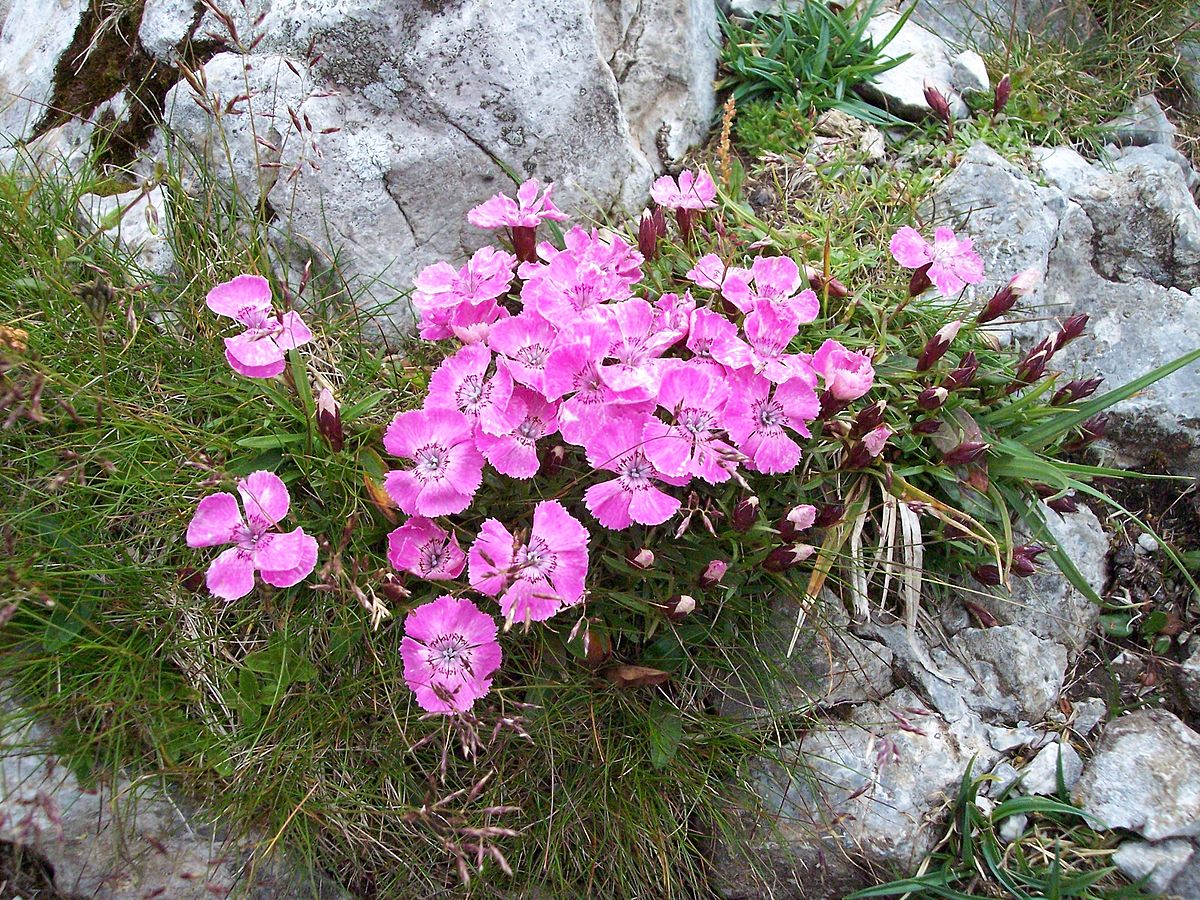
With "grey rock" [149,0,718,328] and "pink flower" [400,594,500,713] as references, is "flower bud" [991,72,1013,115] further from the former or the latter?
"pink flower" [400,594,500,713]

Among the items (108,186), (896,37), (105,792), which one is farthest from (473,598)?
(896,37)

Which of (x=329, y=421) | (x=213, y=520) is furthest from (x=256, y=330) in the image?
(x=213, y=520)

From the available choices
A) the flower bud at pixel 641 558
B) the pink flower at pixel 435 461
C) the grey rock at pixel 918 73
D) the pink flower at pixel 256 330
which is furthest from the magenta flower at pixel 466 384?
the grey rock at pixel 918 73

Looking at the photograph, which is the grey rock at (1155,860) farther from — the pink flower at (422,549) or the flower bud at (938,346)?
the pink flower at (422,549)

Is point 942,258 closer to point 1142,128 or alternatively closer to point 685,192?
point 685,192

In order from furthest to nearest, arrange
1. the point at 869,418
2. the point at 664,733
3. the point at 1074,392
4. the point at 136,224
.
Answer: the point at 136,224 < the point at 1074,392 < the point at 664,733 < the point at 869,418

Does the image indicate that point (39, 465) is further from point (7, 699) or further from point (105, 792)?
point (105, 792)

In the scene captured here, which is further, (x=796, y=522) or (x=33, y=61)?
(x=33, y=61)
